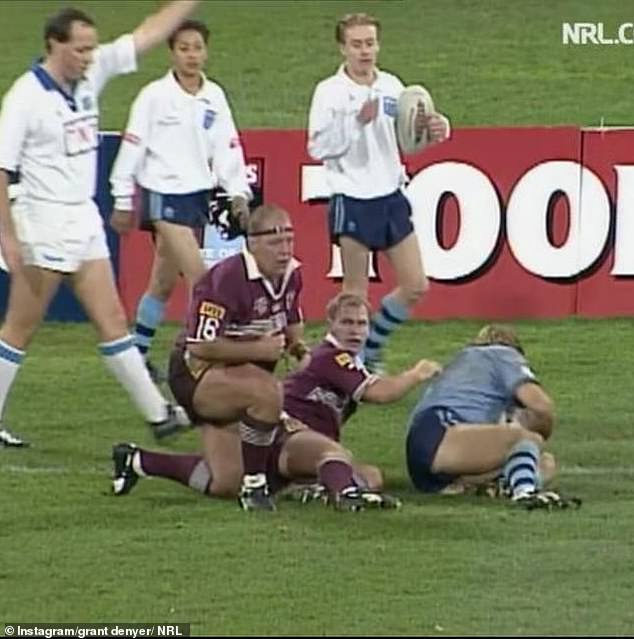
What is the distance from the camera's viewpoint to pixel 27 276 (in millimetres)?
10375

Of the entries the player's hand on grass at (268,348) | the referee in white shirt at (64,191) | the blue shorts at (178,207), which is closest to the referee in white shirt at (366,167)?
the blue shorts at (178,207)

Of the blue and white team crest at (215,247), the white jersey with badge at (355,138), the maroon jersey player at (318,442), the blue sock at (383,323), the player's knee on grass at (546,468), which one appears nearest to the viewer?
the maroon jersey player at (318,442)

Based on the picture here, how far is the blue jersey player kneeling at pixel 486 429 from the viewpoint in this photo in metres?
9.41

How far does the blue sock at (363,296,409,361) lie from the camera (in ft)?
39.7

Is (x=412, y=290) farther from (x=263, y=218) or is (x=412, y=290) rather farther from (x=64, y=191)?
(x=263, y=218)

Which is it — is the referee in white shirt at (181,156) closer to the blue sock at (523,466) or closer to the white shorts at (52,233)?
the white shorts at (52,233)

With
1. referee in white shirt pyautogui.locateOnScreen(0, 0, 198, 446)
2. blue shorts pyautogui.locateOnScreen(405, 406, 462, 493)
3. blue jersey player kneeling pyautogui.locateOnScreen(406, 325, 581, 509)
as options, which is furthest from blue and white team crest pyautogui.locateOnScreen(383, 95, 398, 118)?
blue shorts pyautogui.locateOnScreen(405, 406, 462, 493)

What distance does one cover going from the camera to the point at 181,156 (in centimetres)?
1184

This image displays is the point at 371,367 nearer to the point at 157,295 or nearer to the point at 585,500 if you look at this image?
the point at 157,295

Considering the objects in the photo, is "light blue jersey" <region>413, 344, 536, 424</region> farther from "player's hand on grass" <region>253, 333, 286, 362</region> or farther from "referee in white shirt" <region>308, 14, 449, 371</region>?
"referee in white shirt" <region>308, 14, 449, 371</region>

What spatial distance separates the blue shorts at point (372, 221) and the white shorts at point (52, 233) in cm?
190

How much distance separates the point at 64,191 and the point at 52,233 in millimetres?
182

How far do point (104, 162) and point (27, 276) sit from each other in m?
3.81

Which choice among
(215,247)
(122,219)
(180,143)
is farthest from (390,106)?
(215,247)
